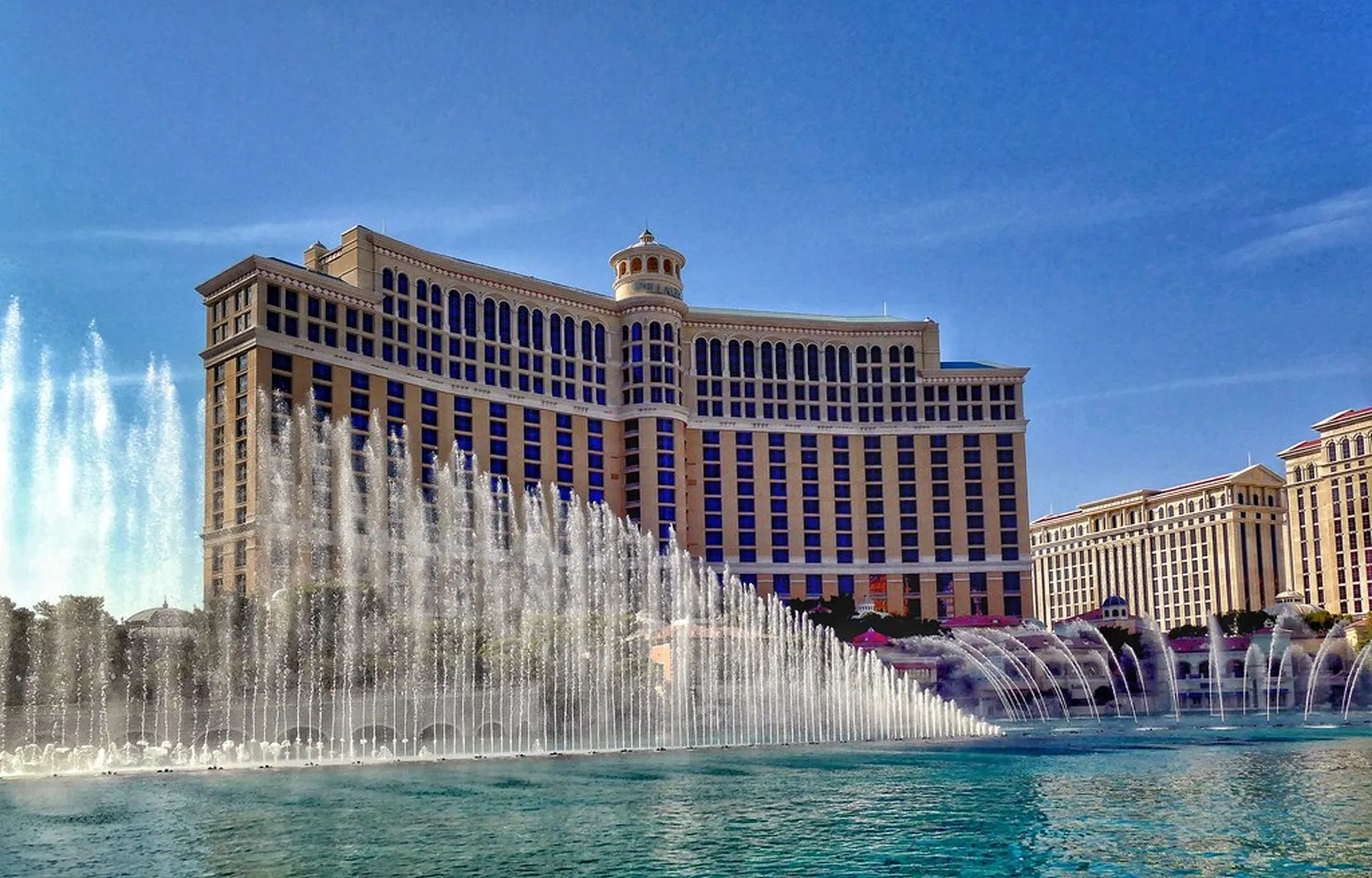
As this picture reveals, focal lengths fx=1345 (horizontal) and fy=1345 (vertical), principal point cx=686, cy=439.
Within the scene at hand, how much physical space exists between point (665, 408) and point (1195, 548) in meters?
87.6

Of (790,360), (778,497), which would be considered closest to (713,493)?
(778,497)

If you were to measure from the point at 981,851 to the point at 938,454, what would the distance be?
11401 centimetres

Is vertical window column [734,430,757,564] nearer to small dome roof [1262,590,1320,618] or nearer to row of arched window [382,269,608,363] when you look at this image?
row of arched window [382,269,608,363]

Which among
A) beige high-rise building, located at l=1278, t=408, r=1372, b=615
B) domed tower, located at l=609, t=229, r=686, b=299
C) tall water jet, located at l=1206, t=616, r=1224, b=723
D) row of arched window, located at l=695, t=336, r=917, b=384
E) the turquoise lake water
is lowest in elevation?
tall water jet, located at l=1206, t=616, r=1224, b=723

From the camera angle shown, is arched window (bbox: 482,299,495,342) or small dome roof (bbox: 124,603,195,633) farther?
arched window (bbox: 482,299,495,342)

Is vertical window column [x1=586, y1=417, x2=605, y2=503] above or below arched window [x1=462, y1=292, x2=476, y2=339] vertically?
below

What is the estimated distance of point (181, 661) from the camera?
58625 mm

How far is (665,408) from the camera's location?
126 meters

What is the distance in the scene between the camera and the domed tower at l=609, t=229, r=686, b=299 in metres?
130

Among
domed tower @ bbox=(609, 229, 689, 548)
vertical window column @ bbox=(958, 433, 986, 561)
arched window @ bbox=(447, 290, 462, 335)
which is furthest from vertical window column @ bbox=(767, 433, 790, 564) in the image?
arched window @ bbox=(447, 290, 462, 335)

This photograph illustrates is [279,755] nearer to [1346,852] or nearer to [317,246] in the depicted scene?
[1346,852]

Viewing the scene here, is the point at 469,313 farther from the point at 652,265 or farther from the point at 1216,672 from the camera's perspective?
the point at 1216,672

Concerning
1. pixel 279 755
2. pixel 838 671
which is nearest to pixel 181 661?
pixel 279 755

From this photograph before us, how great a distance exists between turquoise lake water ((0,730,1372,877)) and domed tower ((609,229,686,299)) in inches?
3376
